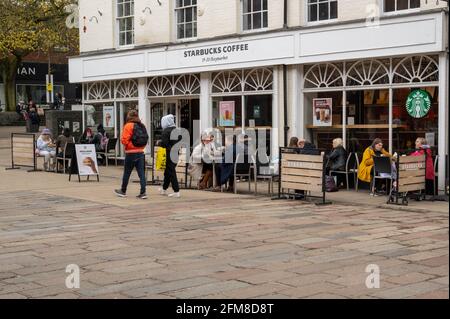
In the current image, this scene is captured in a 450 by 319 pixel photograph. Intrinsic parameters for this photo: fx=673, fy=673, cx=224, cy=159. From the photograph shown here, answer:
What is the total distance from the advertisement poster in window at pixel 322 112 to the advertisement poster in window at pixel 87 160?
5.51 meters

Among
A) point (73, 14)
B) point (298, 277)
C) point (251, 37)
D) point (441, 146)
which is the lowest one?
point (298, 277)

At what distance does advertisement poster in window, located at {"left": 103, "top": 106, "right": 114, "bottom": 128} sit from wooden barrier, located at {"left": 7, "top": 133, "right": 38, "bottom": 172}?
3112 millimetres

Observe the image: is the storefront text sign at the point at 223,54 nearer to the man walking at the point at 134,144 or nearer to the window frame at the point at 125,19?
the window frame at the point at 125,19

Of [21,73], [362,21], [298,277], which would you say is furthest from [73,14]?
[21,73]

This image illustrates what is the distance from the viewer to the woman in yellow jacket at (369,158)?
1398cm

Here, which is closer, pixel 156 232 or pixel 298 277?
pixel 298 277

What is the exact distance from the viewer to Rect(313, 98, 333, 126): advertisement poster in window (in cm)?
1580

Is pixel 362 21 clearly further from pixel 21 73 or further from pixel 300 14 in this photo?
pixel 21 73

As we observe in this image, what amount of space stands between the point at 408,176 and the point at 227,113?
6.65 meters

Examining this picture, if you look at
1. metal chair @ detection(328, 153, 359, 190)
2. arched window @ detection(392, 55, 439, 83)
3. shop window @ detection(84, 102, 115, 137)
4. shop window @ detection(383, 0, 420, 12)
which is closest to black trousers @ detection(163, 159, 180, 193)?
metal chair @ detection(328, 153, 359, 190)

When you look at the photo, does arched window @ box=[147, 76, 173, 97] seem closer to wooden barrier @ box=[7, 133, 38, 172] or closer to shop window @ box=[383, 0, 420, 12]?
wooden barrier @ box=[7, 133, 38, 172]

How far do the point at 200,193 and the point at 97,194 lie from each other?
7.19 ft

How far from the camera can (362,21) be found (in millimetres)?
14594

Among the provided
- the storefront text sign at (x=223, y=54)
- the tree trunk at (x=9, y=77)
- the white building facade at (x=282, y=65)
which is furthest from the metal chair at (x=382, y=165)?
the tree trunk at (x=9, y=77)
